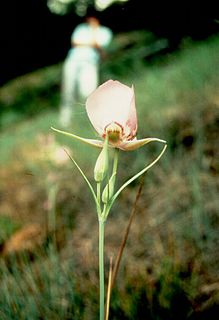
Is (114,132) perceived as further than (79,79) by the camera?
No

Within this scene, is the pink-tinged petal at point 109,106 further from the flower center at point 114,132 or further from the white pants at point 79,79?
the white pants at point 79,79

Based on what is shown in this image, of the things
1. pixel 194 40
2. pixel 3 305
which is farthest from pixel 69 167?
pixel 194 40

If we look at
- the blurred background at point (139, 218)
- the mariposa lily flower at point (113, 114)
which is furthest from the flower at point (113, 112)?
the blurred background at point (139, 218)

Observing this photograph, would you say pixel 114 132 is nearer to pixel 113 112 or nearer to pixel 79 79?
pixel 113 112

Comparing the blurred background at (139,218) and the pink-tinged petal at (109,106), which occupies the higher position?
the pink-tinged petal at (109,106)

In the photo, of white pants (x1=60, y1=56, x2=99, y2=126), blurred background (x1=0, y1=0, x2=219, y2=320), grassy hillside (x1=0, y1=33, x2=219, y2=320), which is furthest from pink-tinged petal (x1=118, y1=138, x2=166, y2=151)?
white pants (x1=60, y1=56, x2=99, y2=126)

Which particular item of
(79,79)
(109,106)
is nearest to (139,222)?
(109,106)

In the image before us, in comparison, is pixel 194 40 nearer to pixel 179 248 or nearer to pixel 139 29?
pixel 179 248
